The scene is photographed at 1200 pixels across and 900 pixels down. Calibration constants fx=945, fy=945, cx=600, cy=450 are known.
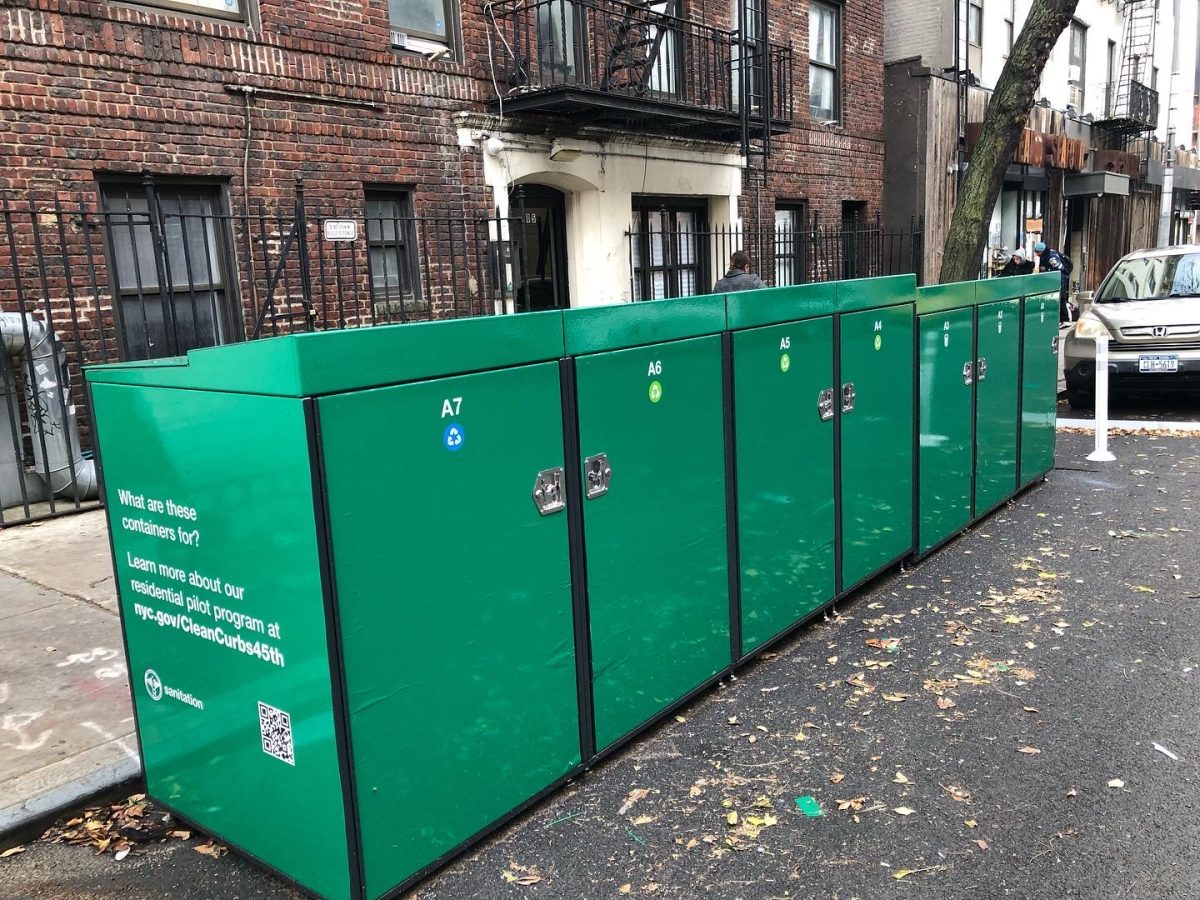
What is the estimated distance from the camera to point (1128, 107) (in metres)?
24.6

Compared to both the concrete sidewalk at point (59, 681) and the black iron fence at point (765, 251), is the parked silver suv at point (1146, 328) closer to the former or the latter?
the black iron fence at point (765, 251)

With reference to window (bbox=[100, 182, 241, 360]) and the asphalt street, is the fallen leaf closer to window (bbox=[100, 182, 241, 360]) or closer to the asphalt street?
the asphalt street

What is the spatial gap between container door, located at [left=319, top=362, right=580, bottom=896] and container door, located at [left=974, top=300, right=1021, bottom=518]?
441 cm

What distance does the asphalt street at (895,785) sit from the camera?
2912mm

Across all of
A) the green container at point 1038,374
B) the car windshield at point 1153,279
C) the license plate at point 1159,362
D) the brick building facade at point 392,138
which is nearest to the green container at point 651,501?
the green container at point 1038,374

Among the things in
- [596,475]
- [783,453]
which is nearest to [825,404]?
[783,453]

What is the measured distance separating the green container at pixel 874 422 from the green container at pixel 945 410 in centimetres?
18

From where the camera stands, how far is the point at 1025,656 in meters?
4.50

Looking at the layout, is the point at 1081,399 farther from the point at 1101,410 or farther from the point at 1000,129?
the point at 1000,129

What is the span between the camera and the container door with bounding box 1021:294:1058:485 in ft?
24.4

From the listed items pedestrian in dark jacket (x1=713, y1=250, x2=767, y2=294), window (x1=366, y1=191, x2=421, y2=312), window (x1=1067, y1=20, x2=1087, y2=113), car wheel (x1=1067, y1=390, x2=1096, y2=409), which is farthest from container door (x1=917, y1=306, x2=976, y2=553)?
window (x1=1067, y1=20, x2=1087, y2=113)

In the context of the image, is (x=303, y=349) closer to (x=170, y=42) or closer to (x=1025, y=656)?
(x=1025, y=656)

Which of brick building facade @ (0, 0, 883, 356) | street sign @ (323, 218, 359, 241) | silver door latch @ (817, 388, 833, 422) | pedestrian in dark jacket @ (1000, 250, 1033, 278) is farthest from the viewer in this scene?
pedestrian in dark jacket @ (1000, 250, 1033, 278)

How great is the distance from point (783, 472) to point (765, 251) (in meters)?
10.2
